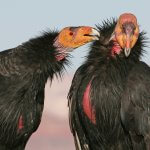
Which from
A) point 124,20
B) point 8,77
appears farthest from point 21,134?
point 124,20

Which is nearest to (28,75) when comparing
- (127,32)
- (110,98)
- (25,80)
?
(25,80)

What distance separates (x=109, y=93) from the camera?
12.0m

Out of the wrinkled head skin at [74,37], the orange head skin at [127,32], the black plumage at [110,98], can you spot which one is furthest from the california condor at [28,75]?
the orange head skin at [127,32]

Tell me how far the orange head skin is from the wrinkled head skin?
0.84m

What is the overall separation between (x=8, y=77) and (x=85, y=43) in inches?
67.9

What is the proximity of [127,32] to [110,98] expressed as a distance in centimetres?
130

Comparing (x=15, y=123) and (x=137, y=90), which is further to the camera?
(x=15, y=123)

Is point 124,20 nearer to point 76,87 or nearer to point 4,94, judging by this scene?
point 76,87

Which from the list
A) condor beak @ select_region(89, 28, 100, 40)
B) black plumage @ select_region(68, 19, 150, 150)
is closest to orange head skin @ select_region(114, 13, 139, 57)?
black plumage @ select_region(68, 19, 150, 150)

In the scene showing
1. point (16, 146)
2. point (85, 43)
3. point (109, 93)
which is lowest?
point (16, 146)

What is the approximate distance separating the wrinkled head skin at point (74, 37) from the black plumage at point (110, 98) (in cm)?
30

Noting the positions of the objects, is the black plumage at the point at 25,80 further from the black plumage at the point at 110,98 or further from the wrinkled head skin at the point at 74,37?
the black plumage at the point at 110,98

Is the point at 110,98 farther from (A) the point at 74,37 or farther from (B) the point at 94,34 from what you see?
(A) the point at 74,37

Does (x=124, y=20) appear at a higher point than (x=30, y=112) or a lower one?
higher
